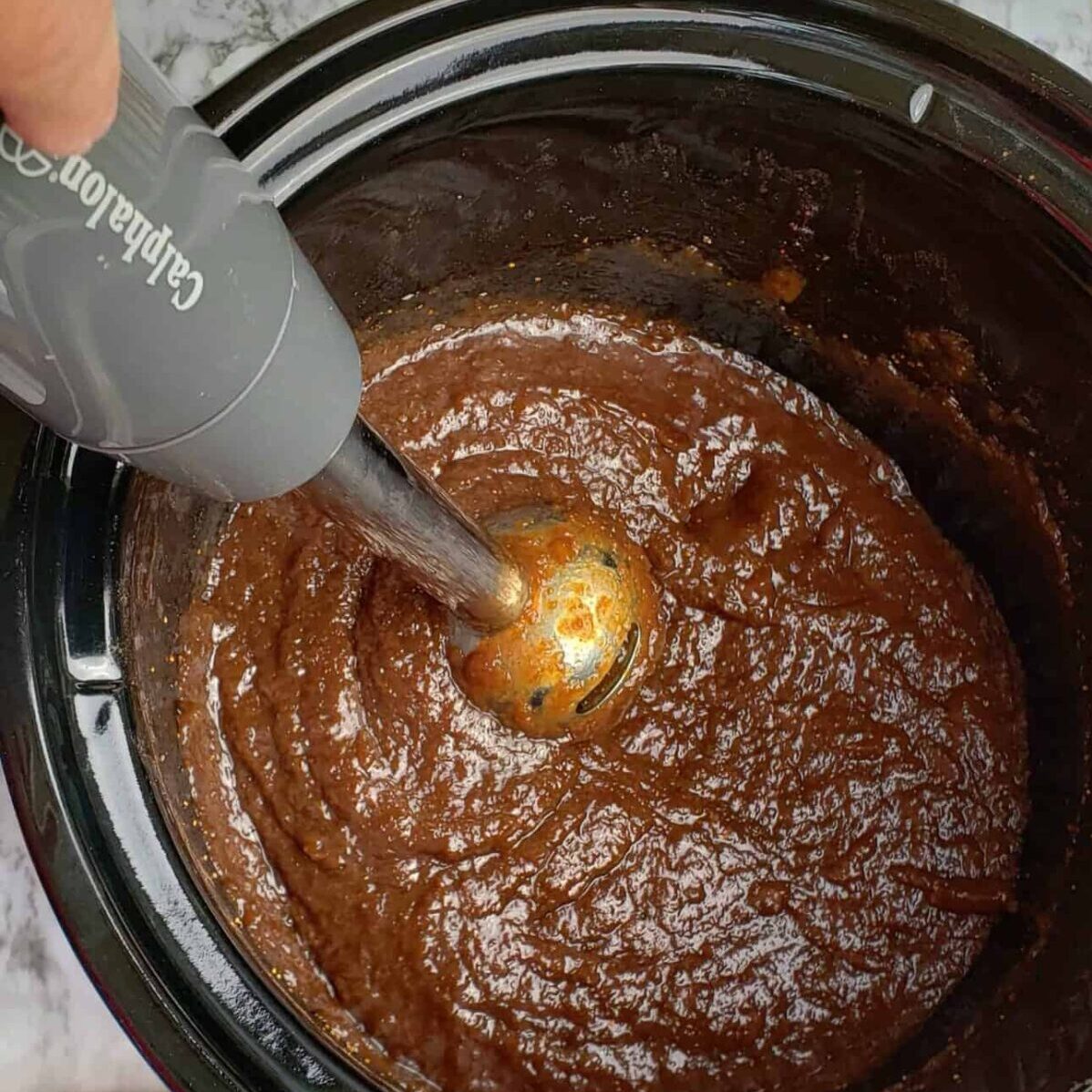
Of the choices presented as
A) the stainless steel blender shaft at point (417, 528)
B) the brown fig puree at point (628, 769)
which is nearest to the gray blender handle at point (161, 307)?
the stainless steel blender shaft at point (417, 528)

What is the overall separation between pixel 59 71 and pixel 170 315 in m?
0.12

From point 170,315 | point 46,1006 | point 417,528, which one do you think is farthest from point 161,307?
point 46,1006

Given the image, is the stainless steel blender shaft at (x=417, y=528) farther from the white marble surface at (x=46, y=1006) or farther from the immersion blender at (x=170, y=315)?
the white marble surface at (x=46, y=1006)

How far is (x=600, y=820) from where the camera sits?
1.17 m

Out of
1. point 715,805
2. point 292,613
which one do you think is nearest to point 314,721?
point 292,613

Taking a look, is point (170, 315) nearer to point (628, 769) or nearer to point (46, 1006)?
point (628, 769)

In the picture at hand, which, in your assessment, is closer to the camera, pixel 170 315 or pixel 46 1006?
pixel 170 315

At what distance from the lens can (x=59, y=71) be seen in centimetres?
37

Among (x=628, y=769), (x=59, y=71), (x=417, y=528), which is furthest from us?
(x=628, y=769)

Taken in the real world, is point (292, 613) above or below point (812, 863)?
above

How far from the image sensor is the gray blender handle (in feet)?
1.37

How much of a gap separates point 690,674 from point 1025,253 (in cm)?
54

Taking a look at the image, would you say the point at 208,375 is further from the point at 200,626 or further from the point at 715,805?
the point at 715,805

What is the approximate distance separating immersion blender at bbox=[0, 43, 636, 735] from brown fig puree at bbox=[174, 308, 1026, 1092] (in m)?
0.54
